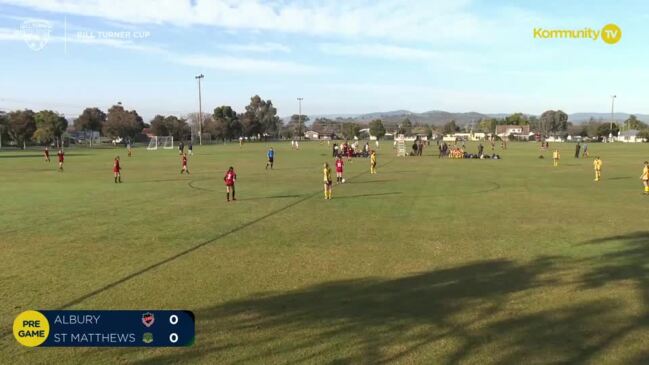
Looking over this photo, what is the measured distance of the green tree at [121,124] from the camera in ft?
342

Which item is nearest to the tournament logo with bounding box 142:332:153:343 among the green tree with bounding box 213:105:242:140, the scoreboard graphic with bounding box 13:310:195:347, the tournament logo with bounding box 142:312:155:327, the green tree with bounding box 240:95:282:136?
the scoreboard graphic with bounding box 13:310:195:347

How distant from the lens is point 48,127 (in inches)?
3524

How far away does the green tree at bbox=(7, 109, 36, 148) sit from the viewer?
86.9 metres

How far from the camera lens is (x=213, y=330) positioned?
256 inches

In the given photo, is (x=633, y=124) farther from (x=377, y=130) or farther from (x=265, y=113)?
(x=265, y=113)

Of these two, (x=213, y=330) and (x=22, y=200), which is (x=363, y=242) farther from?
(x=22, y=200)

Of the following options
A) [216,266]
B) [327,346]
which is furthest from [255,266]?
[327,346]

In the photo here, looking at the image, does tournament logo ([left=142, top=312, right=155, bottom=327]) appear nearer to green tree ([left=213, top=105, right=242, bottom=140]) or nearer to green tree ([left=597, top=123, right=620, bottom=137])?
green tree ([left=213, top=105, right=242, bottom=140])

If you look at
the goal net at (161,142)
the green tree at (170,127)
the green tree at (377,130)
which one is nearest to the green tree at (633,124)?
the green tree at (377,130)

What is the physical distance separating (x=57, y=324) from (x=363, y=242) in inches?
Answer: 294

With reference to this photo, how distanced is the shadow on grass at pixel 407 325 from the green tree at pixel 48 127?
93763mm

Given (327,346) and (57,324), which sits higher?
(57,324)

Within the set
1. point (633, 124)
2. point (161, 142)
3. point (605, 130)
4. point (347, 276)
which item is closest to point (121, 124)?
point (161, 142)

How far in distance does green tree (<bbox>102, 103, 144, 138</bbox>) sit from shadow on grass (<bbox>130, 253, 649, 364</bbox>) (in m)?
106
